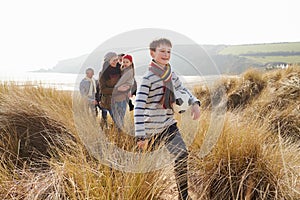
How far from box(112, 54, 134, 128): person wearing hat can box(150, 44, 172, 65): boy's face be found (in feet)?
5.31

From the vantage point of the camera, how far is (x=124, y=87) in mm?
4078

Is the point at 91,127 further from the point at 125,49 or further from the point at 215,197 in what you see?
the point at 215,197

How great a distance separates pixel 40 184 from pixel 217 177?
1.50 m

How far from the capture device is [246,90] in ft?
22.0

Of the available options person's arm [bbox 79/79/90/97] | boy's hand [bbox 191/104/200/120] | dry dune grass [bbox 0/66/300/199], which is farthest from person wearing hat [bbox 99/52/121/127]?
boy's hand [bbox 191/104/200/120]

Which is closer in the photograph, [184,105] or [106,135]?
[184,105]

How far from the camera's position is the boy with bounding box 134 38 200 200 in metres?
2.17

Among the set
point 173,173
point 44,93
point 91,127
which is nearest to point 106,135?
point 91,127

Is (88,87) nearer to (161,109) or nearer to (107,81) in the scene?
(107,81)

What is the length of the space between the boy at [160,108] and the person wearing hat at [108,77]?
1785mm

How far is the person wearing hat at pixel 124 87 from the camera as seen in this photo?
385cm

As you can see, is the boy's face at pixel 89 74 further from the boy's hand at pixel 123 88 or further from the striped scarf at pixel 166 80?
the striped scarf at pixel 166 80

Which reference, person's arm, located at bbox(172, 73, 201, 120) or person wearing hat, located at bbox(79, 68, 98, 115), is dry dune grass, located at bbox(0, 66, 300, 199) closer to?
person's arm, located at bbox(172, 73, 201, 120)

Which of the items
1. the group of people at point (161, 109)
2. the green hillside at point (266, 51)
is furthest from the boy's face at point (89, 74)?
the green hillside at point (266, 51)
